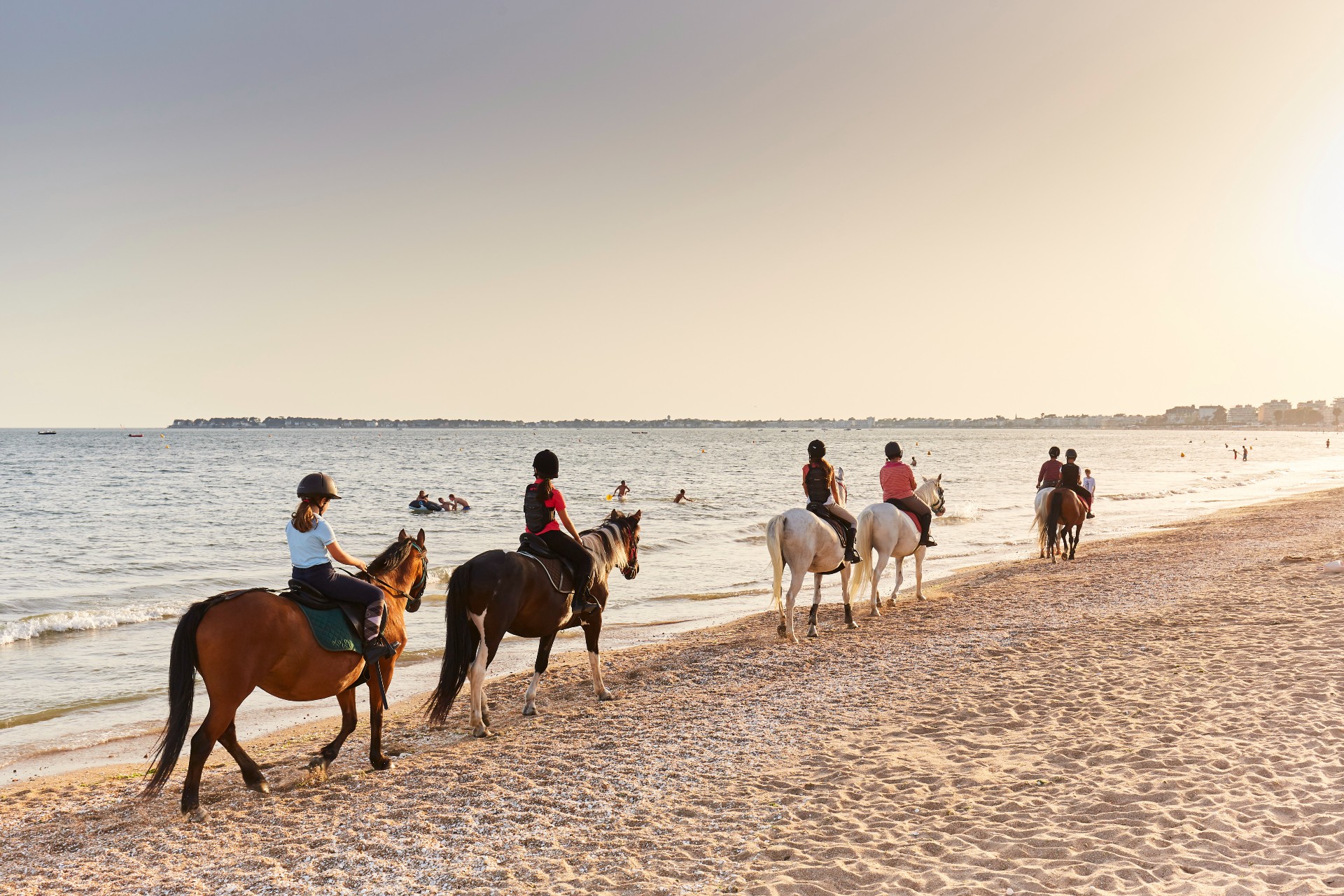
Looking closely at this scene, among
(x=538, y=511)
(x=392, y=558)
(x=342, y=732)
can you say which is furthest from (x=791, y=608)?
(x=342, y=732)

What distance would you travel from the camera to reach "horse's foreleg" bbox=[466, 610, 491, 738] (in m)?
7.80

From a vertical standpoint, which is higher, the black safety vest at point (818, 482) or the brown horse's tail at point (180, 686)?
the black safety vest at point (818, 482)

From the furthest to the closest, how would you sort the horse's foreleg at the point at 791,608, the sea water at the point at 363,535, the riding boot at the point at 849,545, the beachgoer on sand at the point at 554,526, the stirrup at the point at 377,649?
the riding boot at the point at 849,545, the sea water at the point at 363,535, the horse's foreleg at the point at 791,608, the beachgoer on sand at the point at 554,526, the stirrup at the point at 377,649

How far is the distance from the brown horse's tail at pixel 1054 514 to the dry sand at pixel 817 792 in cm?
869

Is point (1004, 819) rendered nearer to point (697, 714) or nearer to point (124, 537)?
point (697, 714)

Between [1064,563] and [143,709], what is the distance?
1822 centimetres

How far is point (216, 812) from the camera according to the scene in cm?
600

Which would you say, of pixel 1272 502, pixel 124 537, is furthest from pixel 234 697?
pixel 1272 502

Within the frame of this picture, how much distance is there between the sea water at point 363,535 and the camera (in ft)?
38.9

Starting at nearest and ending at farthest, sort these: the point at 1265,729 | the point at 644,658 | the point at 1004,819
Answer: the point at 1004,819 → the point at 1265,729 → the point at 644,658

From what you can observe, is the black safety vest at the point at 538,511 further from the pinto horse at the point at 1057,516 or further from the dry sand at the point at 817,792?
the pinto horse at the point at 1057,516

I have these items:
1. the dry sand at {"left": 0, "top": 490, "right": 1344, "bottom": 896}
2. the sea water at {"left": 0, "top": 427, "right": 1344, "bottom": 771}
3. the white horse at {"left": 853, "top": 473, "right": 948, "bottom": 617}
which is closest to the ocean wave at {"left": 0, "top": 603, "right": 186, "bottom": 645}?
the sea water at {"left": 0, "top": 427, "right": 1344, "bottom": 771}

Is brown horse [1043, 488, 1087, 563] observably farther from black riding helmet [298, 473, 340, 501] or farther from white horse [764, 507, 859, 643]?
black riding helmet [298, 473, 340, 501]

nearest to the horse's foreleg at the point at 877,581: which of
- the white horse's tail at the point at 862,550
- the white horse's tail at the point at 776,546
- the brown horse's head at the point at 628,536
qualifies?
the white horse's tail at the point at 862,550
